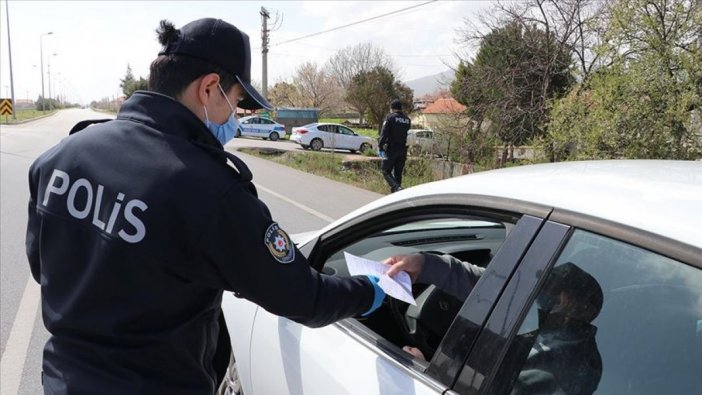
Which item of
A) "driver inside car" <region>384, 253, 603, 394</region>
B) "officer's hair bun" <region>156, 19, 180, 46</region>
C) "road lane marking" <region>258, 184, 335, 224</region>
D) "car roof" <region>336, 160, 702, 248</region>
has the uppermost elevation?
"officer's hair bun" <region>156, 19, 180, 46</region>

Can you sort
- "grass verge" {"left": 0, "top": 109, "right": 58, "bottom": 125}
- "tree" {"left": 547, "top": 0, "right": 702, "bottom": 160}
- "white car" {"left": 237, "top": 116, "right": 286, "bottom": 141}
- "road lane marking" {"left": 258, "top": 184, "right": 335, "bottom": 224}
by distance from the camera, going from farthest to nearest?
"grass verge" {"left": 0, "top": 109, "right": 58, "bottom": 125}, "white car" {"left": 237, "top": 116, "right": 286, "bottom": 141}, "road lane marking" {"left": 258, "top": 184, "right": 335, "bottom": 224}, "tree" {"left": 547, "top": 0, "right": 702, "bottom": 160}

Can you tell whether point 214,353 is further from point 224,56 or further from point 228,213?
point 224,56

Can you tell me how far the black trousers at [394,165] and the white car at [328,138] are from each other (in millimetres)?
16831

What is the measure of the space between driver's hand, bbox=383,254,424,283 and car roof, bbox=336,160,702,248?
0.67ft

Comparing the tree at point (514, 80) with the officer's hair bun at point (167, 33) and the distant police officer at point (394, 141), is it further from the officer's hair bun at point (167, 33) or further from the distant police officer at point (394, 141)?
the officer's hair bun at point (167, 33)

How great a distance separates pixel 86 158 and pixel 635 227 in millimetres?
1325

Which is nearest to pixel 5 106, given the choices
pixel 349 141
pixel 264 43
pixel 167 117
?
pixel 264 43

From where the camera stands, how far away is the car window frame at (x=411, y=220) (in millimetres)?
1378

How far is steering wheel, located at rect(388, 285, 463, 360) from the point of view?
198 centimetres

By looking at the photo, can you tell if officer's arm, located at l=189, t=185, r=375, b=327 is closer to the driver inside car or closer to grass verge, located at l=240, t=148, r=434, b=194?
the driver inside car

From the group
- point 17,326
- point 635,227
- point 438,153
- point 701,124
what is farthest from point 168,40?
point 438,153

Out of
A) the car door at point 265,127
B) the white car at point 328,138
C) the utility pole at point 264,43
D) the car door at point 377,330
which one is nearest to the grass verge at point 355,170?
the white car at point 328,138

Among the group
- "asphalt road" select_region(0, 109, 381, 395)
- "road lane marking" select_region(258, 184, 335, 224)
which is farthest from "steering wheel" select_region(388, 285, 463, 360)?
"road lane marking" select_region(258, 184, 335, 224)

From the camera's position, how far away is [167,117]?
140 cm
